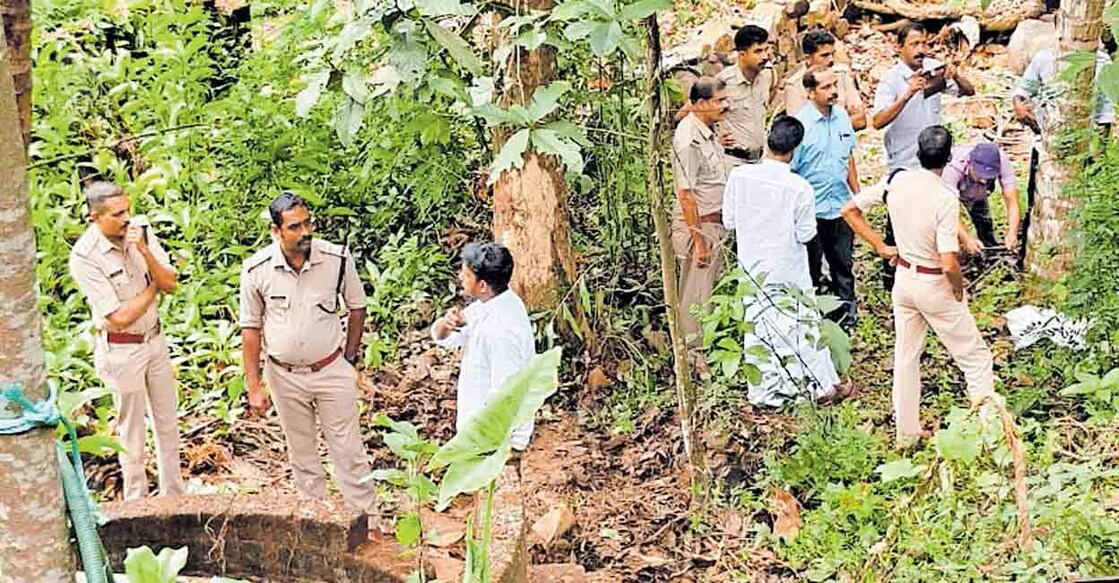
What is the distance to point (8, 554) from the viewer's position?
6.97ft

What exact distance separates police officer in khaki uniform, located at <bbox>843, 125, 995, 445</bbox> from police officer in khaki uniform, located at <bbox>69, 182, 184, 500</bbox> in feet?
9.94

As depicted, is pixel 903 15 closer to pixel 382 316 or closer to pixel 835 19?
pixel 835 19

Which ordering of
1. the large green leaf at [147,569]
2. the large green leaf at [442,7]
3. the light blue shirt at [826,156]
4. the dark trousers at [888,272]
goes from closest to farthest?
the large green leaf at [147,569] < the large green leaf at [442,7] < the light blue shirt at [826,156] < the dark trousers at [888,272]

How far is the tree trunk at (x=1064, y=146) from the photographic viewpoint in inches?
258

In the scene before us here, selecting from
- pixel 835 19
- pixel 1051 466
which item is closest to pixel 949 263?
pixel 1051 466

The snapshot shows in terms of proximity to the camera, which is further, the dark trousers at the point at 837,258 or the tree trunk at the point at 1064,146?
the dark trousers at the point at 837,258

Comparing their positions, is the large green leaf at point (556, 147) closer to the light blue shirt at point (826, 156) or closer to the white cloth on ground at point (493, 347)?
the white cloth on ground at point (493, 347)

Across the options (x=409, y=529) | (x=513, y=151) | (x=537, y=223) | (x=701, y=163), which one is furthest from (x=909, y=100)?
(x=409, y=529)

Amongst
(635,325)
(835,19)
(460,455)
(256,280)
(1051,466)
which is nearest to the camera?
(460,455)

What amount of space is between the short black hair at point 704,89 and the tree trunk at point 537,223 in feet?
2.27

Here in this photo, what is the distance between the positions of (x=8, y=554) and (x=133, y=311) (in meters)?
3.36

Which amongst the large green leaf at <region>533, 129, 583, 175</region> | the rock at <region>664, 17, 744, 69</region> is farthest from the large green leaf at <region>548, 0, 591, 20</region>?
the rock at <region>664, 17, 744, 69</region>

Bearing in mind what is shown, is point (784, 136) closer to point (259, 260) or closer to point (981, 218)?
point (981, 218)

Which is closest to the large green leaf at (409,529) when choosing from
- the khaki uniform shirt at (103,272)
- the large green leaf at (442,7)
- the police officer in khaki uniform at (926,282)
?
the large green leaf at (442,7)
